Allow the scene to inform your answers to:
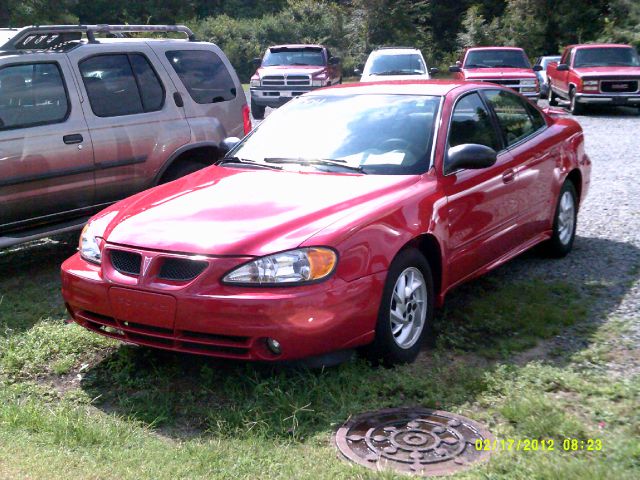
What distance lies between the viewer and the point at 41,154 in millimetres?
6992

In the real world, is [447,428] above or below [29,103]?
below

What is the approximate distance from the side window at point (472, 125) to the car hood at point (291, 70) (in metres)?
16.4

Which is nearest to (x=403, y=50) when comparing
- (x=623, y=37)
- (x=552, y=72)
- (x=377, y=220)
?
(x=552, y=72)

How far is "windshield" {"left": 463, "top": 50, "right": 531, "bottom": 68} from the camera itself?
72.7ft

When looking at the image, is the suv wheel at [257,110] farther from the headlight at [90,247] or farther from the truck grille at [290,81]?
the headlight at [90,247]

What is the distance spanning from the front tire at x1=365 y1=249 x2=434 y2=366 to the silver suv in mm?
2332

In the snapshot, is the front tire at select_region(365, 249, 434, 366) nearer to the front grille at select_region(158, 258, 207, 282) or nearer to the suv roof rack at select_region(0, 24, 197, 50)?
the front grille at select_region(158, 258, 207, 282)

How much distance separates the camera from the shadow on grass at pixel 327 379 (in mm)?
4285

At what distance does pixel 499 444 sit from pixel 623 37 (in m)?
33.4

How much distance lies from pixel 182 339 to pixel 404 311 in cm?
132

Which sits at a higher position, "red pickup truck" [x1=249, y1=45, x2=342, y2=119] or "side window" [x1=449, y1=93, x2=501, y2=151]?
"side window" [x1=449, y1=93, x2=501, y2=151]

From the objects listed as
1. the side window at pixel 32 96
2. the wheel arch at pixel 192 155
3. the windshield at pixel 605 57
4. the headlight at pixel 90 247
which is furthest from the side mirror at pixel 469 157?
the windshield at pixel 605 57

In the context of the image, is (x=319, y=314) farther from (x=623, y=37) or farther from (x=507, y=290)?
(x=623, y=37)

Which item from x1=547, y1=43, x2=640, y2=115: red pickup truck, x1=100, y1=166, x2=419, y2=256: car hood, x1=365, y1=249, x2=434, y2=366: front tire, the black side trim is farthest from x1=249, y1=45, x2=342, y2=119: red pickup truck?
x1=365, y1=249, x2=434, y2=366: front tire
